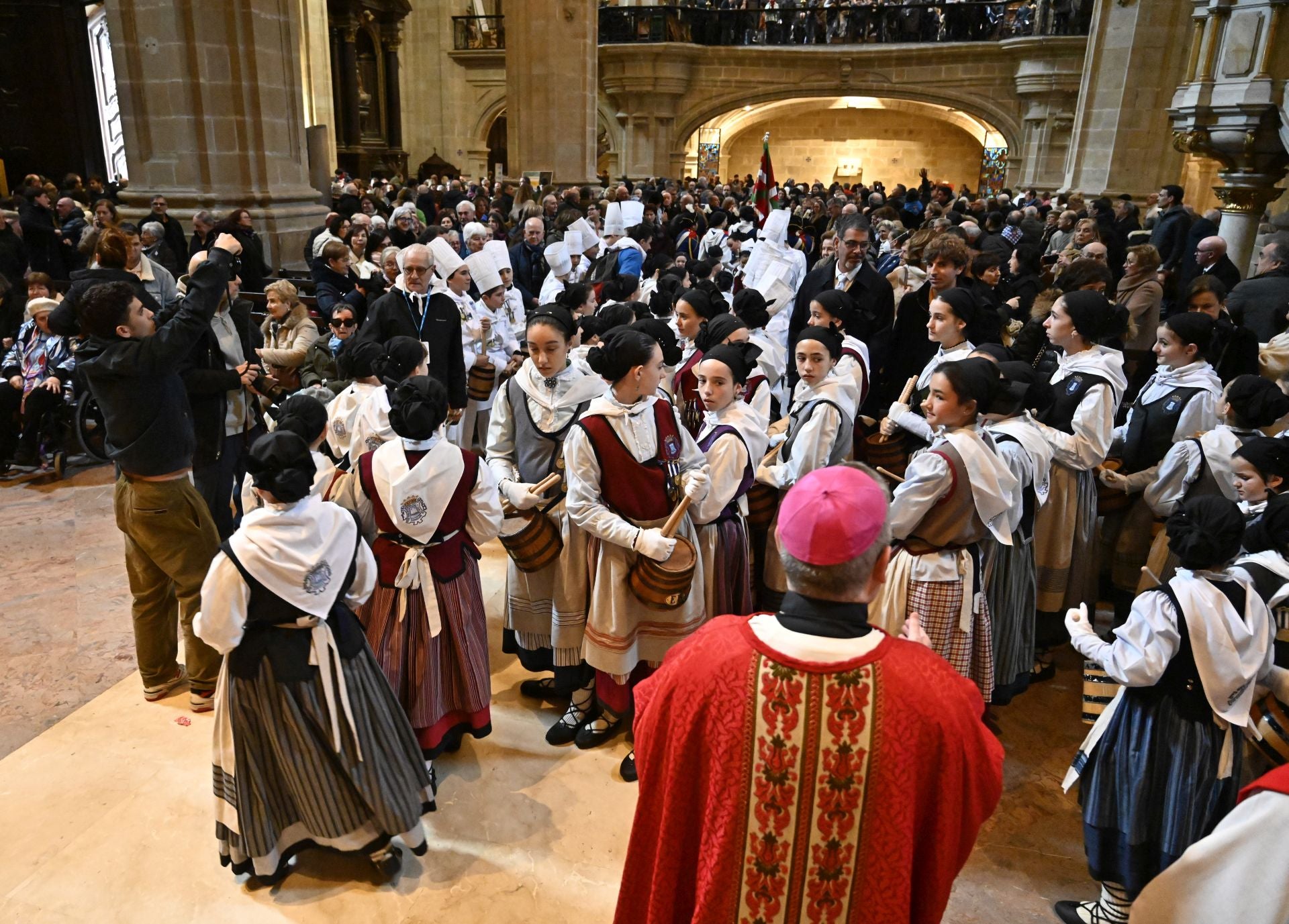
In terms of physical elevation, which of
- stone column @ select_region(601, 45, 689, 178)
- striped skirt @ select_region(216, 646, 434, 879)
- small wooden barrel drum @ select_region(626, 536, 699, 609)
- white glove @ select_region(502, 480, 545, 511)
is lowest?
striped skirt @ select_region(216, 646, 434, 879)

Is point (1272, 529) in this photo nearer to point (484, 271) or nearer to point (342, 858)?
point (342, 858)

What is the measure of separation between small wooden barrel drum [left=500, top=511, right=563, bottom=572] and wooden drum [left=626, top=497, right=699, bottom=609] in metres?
0.38

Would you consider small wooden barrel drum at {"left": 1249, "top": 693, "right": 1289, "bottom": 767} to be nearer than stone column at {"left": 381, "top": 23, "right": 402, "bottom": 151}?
Yes

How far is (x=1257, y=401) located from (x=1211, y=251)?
3444 millimetres

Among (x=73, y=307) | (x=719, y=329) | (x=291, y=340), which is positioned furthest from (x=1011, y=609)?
(x=291, y=340)

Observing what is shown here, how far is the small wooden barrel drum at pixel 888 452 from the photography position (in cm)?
391

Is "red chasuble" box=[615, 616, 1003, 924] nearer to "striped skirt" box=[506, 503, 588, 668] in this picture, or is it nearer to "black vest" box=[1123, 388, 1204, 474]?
"striped skirt" box=[506, 503, 588, 668]

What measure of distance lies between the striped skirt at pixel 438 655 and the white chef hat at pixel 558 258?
4.70 metres

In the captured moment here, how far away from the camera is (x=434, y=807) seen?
2.88 m

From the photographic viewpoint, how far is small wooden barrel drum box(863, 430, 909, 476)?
3.91 meters

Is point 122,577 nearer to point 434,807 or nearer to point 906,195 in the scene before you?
point 434,807

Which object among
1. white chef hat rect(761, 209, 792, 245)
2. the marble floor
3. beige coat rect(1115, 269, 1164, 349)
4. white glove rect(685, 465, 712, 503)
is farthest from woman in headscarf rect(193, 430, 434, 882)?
white chef hat rect(761, 209, 792, 245)

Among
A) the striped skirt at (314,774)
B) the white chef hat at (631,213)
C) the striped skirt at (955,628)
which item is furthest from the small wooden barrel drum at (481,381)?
the white chef hat at (631,213)

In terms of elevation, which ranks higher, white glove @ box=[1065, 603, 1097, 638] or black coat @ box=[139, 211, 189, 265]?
black coat @ box=[139, 211, 189, 265]
